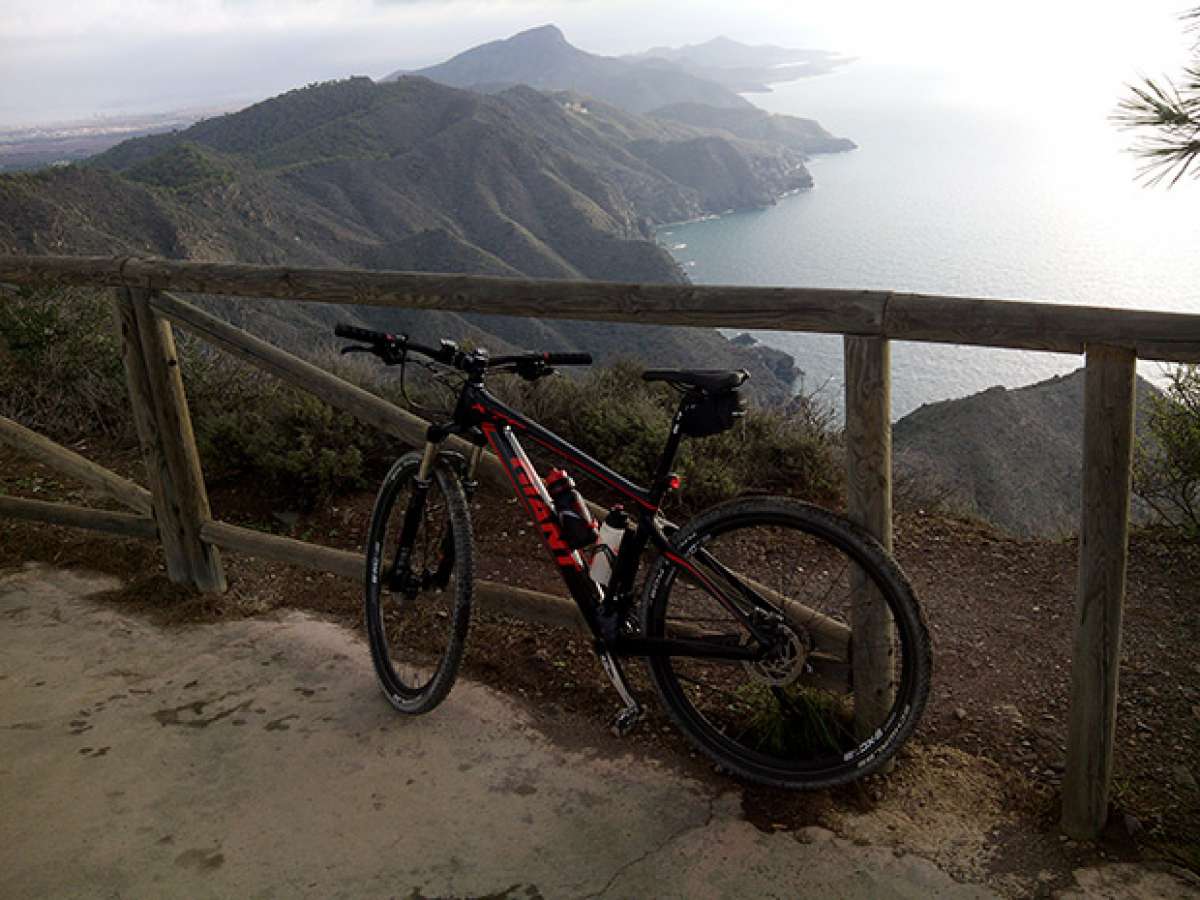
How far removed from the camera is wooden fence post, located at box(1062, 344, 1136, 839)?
6.67 feet

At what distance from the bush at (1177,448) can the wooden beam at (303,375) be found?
3802 mm

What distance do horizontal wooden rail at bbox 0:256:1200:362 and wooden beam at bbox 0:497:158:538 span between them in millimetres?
1043

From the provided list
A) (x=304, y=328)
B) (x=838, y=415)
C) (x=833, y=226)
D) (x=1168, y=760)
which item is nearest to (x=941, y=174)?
(x=833, y=226)

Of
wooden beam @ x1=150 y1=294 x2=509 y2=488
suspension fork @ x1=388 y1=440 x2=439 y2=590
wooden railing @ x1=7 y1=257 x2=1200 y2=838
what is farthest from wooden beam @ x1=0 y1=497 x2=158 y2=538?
suspension fork @ x1=388 y1=440 x2=439 y2=590

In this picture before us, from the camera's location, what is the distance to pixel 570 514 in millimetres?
2613

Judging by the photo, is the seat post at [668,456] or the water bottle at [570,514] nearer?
the seat post at [668,456]

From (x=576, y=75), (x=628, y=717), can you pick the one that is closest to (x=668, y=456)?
(x=628, y=717)

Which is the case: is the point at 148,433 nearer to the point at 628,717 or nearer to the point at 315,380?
the point at 315,380

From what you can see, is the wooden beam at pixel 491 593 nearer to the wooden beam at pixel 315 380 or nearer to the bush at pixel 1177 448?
the wooden beam at pixel 315 380

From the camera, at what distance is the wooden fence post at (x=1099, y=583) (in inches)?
80.0

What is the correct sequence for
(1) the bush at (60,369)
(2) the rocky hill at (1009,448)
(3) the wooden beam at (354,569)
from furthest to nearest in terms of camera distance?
(2) the rocky hill at (1009,448), (1) the bush at (60,369), (3) the wooden beam at (354,569)

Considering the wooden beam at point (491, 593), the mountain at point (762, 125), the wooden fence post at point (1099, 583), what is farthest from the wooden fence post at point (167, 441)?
the mountain at point (762, 125)

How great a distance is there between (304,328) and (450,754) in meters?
28.1

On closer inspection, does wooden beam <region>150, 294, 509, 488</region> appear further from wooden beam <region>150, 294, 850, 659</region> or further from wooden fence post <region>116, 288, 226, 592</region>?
wooden fence post <region>116, 288, 226, 592</region>
